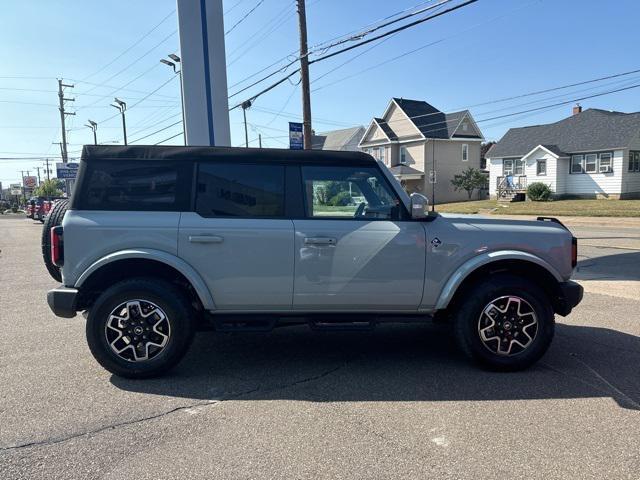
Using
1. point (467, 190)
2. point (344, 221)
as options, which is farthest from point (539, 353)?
point (467, 190)

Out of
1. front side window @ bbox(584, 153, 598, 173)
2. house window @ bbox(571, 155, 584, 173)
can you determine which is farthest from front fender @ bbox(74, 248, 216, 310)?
house window @ bbox(571, 155, 584, 173)

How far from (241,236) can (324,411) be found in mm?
1585

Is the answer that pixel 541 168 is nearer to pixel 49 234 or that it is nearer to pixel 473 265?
pixel 473 265

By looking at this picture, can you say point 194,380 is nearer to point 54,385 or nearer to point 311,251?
point 54,385

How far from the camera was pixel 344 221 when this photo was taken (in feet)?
14.4

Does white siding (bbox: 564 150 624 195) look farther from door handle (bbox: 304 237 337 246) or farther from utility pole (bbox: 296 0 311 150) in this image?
door handle (bbox: 304 237 337 246)

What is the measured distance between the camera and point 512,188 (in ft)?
133

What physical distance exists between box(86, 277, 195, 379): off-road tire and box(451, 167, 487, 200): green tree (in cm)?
4337

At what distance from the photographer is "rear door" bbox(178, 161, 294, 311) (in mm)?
4281

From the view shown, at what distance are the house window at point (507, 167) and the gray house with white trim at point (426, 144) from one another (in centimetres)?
474

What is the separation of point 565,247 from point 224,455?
3.39 m

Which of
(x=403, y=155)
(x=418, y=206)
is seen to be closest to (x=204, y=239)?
(x=418, y=206)

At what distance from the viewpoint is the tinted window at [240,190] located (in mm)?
4383

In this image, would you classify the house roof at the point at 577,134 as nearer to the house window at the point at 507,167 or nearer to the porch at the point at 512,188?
the house window at the point at 507,167
